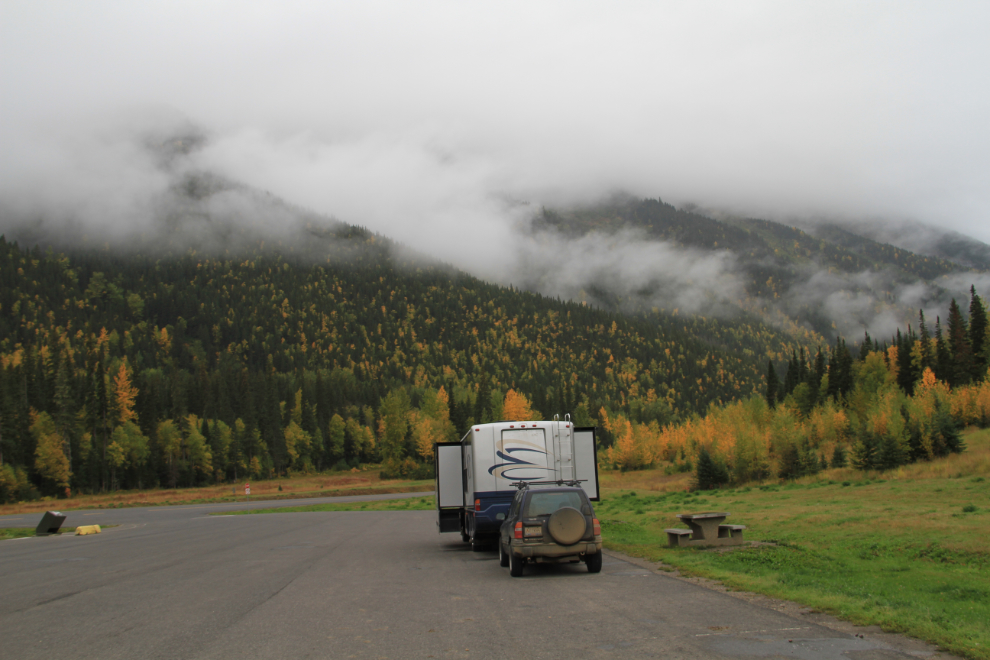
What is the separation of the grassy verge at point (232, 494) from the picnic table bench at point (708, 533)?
62.1 metres

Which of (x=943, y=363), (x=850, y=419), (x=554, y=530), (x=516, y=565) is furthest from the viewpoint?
(x=943, y=363)

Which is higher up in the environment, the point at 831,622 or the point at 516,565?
the point at 831,622

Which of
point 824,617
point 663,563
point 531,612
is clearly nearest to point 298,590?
point 531,612

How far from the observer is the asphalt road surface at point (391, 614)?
8.02 meters

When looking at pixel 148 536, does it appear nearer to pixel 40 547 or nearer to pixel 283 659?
pixel 40 547

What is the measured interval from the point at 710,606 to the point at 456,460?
1330 centimetres

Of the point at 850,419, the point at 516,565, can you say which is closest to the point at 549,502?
the point at 516,565

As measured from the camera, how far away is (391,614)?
1057 centimetres

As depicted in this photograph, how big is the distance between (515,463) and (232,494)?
78.1 meters

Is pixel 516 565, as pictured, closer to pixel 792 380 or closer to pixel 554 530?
pixel 554 530

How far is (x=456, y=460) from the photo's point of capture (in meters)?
22.9

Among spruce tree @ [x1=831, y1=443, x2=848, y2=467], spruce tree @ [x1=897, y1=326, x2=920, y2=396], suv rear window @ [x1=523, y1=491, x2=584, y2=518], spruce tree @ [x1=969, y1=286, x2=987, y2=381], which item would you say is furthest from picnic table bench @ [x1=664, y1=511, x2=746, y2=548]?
spruce tree @ [x1=897, y1=326, x2=920, y2=396]

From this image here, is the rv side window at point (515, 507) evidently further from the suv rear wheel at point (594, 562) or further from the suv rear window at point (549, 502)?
the suv rear wheel at point (594, 562)

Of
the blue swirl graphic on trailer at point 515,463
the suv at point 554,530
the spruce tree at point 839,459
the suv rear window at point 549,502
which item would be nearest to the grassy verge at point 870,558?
the suv at point 554,530
